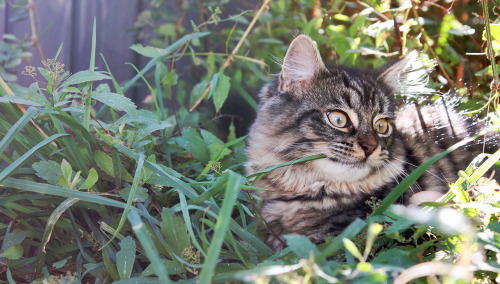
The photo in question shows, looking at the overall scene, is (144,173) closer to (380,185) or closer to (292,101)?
(292,101)

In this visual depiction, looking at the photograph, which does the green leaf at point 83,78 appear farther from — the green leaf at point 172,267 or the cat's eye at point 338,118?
the cat's eye at point 338,118

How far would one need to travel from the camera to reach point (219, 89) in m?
1.97

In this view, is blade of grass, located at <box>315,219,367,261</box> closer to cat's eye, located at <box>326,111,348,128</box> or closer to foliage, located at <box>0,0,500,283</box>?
foliage, located at <box>0,0,500,283</box>

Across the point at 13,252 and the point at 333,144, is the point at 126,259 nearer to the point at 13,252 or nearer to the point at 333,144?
the point at 13,252

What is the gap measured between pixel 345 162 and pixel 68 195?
2.86ft

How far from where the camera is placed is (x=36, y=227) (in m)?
1.37

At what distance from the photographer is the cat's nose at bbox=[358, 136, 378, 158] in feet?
4.78

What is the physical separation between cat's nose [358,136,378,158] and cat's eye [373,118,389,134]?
0.13 metres

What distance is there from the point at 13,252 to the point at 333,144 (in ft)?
3.37

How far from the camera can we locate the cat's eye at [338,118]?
1518 mm

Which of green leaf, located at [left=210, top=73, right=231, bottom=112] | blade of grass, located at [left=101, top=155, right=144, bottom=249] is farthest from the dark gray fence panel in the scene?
blade of grass, located at [left=101, top=155, right=144, bottom=249]

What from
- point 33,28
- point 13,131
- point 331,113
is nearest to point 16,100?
point 13,131

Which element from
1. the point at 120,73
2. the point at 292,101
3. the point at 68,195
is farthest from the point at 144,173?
the point at 120,73

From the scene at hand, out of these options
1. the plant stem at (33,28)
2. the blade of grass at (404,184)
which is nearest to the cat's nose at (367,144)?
the blade of grass at (404,184)
